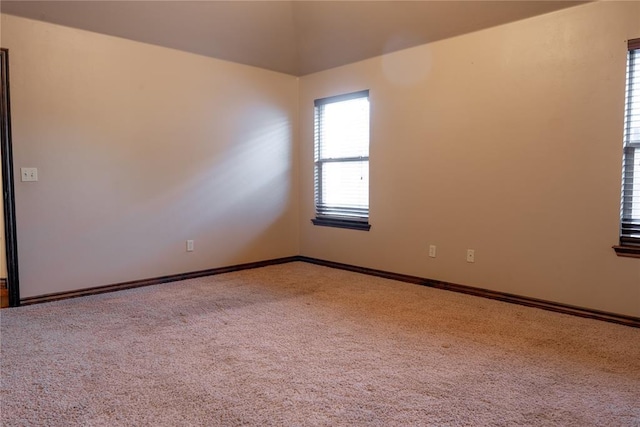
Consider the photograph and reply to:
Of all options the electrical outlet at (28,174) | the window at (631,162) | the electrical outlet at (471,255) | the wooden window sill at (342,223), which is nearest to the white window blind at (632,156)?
the window at (631,162)

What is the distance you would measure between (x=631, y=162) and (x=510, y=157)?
2.76 feet

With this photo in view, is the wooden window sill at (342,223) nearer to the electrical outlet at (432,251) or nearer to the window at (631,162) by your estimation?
the electrical outlet at (432,251)

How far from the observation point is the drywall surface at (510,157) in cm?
310

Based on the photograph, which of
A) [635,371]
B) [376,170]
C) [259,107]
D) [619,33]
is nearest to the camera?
[635,371]

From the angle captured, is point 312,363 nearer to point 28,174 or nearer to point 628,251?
point 628,251

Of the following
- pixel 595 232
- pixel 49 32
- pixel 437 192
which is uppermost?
pixel 49 32

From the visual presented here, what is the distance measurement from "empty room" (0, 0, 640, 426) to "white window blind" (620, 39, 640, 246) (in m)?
0.01

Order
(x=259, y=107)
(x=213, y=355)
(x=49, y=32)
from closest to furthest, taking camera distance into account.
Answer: (x=213, y=355) < (x=49, y=32) < (x=259, y=107)

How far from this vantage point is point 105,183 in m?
3.88

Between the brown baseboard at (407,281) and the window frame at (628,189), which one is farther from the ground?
the window frame at (628,189)

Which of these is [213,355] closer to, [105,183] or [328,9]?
[105,183]

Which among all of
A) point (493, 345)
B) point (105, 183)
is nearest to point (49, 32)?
point (105, 183)

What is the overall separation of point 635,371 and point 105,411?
107 inches

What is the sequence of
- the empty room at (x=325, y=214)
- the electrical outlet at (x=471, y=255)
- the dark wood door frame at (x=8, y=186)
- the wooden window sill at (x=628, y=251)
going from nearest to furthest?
the empty room at (x=325, y=214) → the wooden window sill at (x=628, y=251) → the dark wood door frame at (x=8, y=186) → the electrical outlet at (x=471, y=255)
